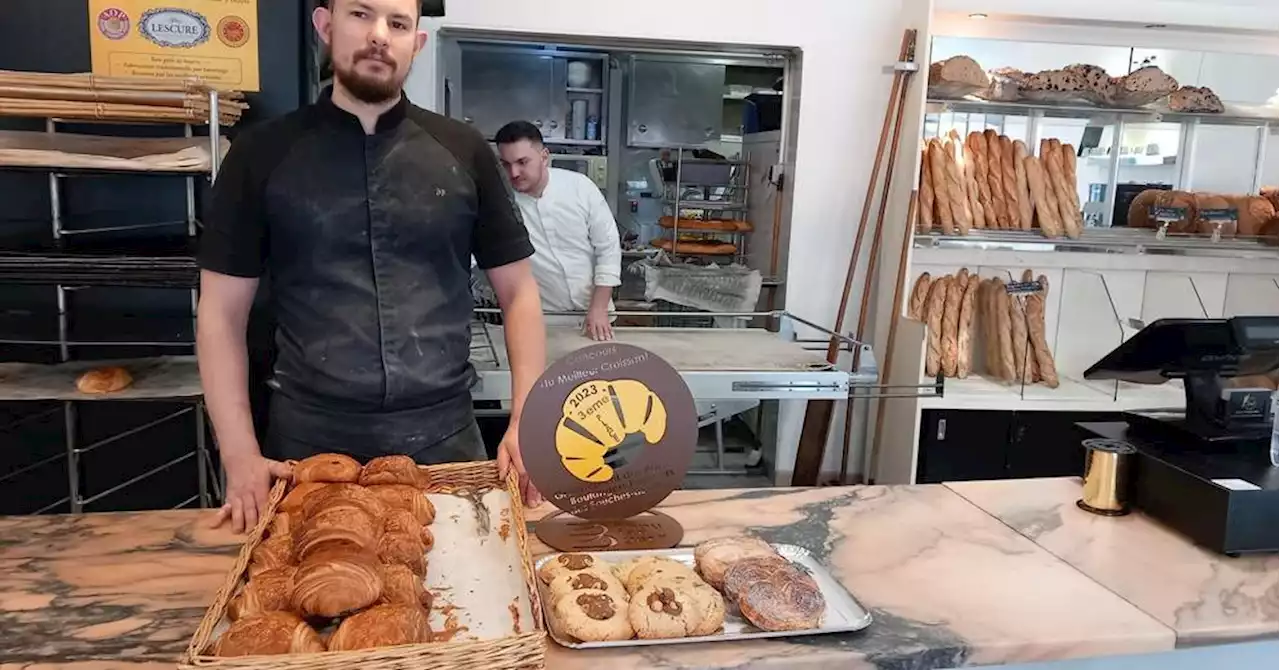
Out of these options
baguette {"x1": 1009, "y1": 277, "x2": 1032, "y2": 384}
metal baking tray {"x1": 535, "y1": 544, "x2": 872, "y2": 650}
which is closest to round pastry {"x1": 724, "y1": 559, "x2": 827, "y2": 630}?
metal baking tray {"x1": 535, "y1": 544, "x2": 872, "y2": 650}

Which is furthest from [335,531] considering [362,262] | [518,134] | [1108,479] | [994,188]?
[994,188]

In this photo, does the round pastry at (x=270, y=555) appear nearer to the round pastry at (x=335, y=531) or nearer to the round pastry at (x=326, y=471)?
the round pastry at (x=335, y=531)

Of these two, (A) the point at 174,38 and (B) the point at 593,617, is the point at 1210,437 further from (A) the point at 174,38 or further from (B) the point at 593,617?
(A) the point at 174,38

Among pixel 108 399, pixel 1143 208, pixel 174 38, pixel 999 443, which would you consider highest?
pixel 174 38

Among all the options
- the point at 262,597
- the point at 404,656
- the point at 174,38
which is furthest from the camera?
the point at 174,38

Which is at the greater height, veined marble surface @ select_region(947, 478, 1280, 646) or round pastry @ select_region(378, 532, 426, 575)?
round pastry @ select_region(378, 532, 426, 575)

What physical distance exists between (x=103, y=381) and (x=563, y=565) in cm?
155

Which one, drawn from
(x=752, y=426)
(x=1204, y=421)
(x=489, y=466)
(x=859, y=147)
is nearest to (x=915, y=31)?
(x=859, y=147)

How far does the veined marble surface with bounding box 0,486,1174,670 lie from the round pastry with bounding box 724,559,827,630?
0.08ft

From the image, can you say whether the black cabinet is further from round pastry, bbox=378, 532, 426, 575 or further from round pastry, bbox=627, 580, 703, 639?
round pastry, bbox=378, 532, 426, 575

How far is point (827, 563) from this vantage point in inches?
50.1

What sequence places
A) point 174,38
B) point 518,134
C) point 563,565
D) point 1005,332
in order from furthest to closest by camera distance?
point 1005,332, point 518,134, point 174,38, point 563,565

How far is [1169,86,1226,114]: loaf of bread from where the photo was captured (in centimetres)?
338

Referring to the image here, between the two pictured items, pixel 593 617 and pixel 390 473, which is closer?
pixel 593 617
